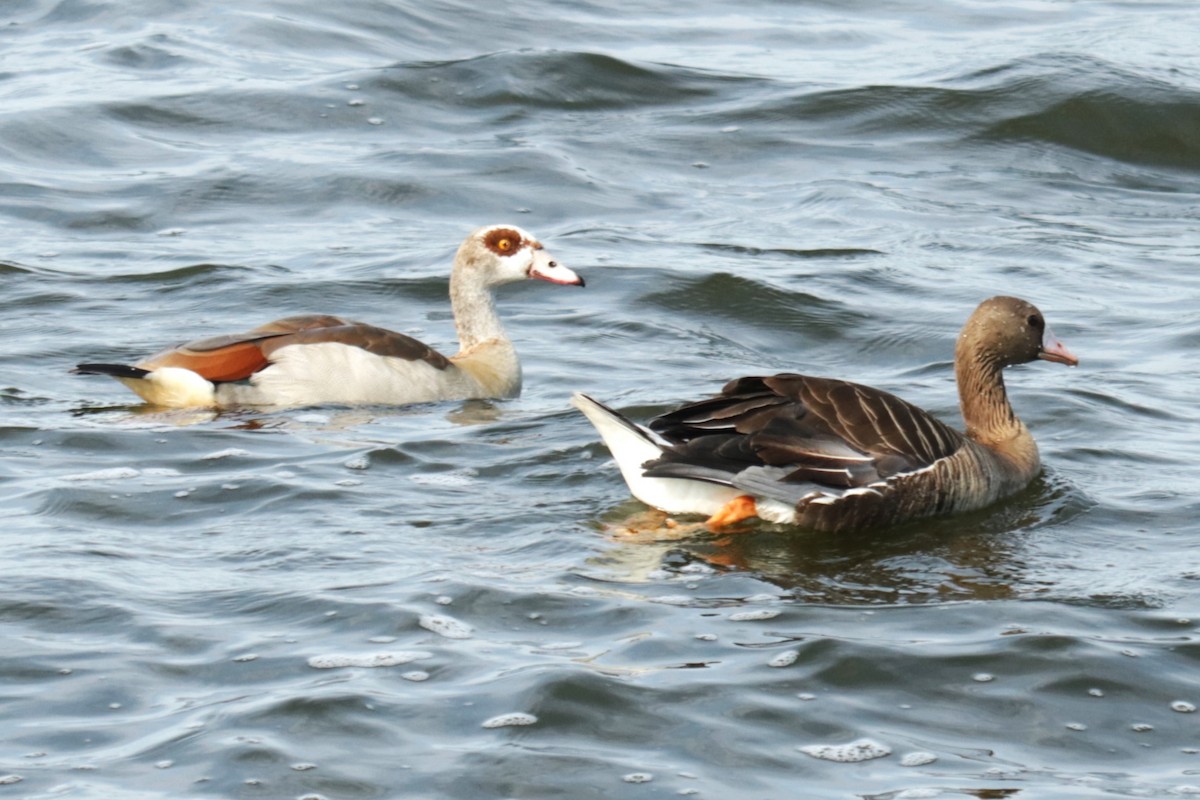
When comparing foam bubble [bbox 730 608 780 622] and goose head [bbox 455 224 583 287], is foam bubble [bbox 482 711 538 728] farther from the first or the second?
goose head [bbox 455 224 583 287]

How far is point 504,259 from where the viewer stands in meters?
12.4

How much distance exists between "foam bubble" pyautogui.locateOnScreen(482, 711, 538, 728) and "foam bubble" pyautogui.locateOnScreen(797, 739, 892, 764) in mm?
910

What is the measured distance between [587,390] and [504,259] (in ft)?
3.92

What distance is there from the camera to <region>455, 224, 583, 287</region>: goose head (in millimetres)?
12305

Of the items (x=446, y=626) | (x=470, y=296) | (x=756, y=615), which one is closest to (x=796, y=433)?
(x=756, y=615)

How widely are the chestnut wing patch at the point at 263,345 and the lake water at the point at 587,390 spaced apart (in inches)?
11.3

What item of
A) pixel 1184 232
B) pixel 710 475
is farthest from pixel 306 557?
pixel 1184 232

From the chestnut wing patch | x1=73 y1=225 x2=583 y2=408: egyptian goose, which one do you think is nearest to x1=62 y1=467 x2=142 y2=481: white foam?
x1=73 y1=225 x2=583 y2=408: egyptian goose

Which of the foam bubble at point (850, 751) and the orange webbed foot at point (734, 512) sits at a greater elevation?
the orange webbed foot at point (734, 512)

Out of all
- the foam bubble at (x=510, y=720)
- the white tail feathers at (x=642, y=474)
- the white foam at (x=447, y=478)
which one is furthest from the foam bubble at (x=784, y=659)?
the white foam at (x=447, y=478)

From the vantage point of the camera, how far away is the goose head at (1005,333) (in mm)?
9859

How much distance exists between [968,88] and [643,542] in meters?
11.6

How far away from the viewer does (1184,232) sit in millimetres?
15531

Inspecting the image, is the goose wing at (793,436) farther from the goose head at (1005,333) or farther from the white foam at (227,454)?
the white foam at (227,454)
